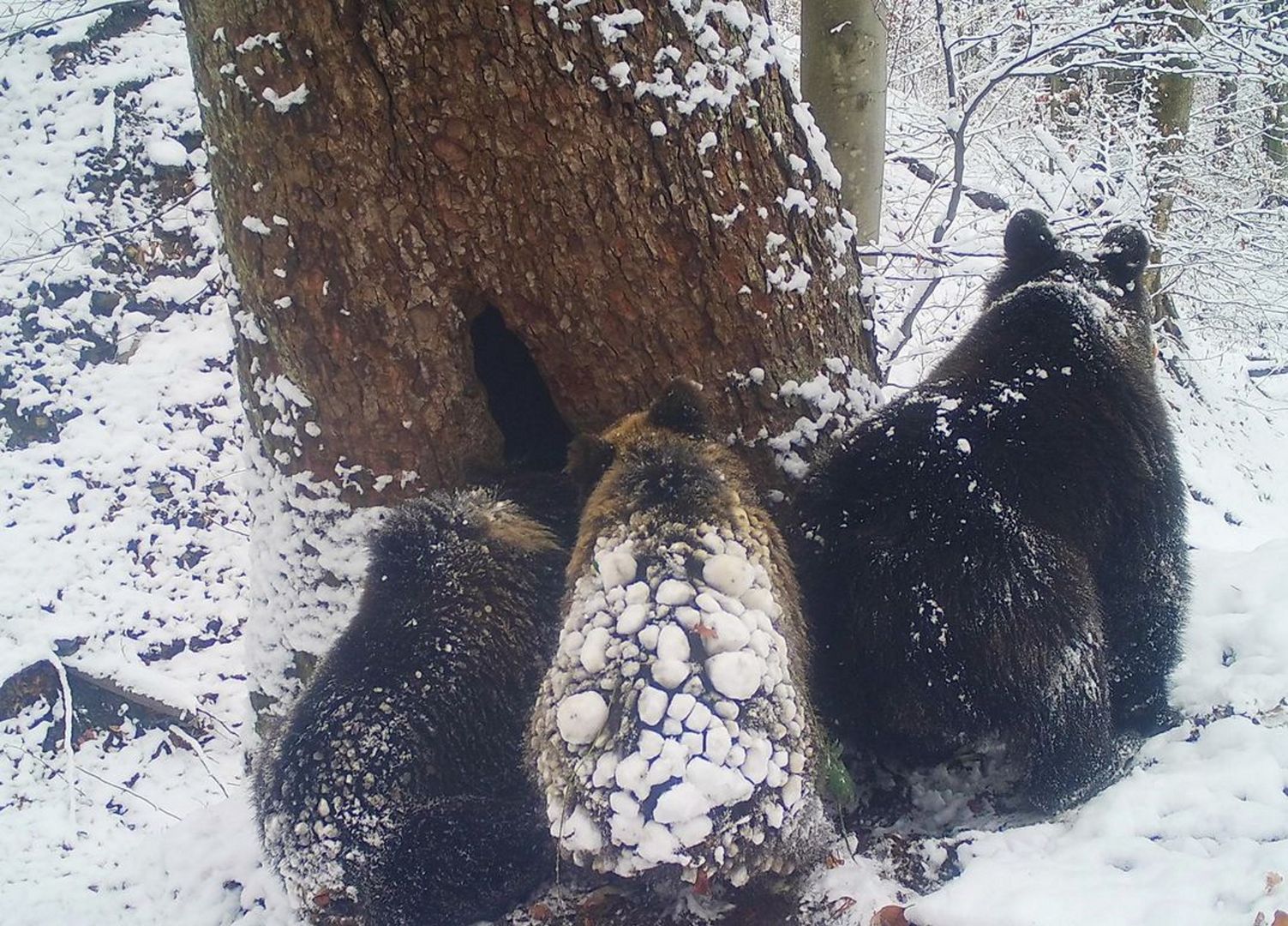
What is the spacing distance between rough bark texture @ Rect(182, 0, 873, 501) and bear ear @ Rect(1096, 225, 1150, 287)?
3.51ft

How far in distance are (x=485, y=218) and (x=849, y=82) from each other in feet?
11.5

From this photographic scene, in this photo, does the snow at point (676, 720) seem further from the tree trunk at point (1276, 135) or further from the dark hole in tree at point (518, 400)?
the tree trunk at point (1276, 135)

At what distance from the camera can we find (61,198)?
10297mm

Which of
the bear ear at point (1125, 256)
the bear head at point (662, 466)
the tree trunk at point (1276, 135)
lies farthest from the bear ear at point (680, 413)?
the tree trunk at point (1276, 135)

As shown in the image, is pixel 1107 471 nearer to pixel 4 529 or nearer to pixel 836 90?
pixel 836 90

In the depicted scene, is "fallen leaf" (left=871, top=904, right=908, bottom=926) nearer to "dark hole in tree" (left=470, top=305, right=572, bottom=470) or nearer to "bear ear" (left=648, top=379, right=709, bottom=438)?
"bear ear" (left=648, top=379, right=709, bottom=438)

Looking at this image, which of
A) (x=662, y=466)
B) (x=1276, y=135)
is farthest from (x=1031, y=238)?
(x=1276, y=135)

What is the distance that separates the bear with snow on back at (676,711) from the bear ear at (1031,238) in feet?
5.86

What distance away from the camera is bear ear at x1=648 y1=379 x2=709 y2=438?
2.24 m

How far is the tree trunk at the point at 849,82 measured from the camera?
4.98m

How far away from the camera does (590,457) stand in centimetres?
218

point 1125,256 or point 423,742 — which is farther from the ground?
point 1125,256

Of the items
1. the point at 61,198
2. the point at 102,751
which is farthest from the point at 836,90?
the point at 61,198

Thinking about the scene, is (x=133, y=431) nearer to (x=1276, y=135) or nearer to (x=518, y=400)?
(x=518, y=400)
